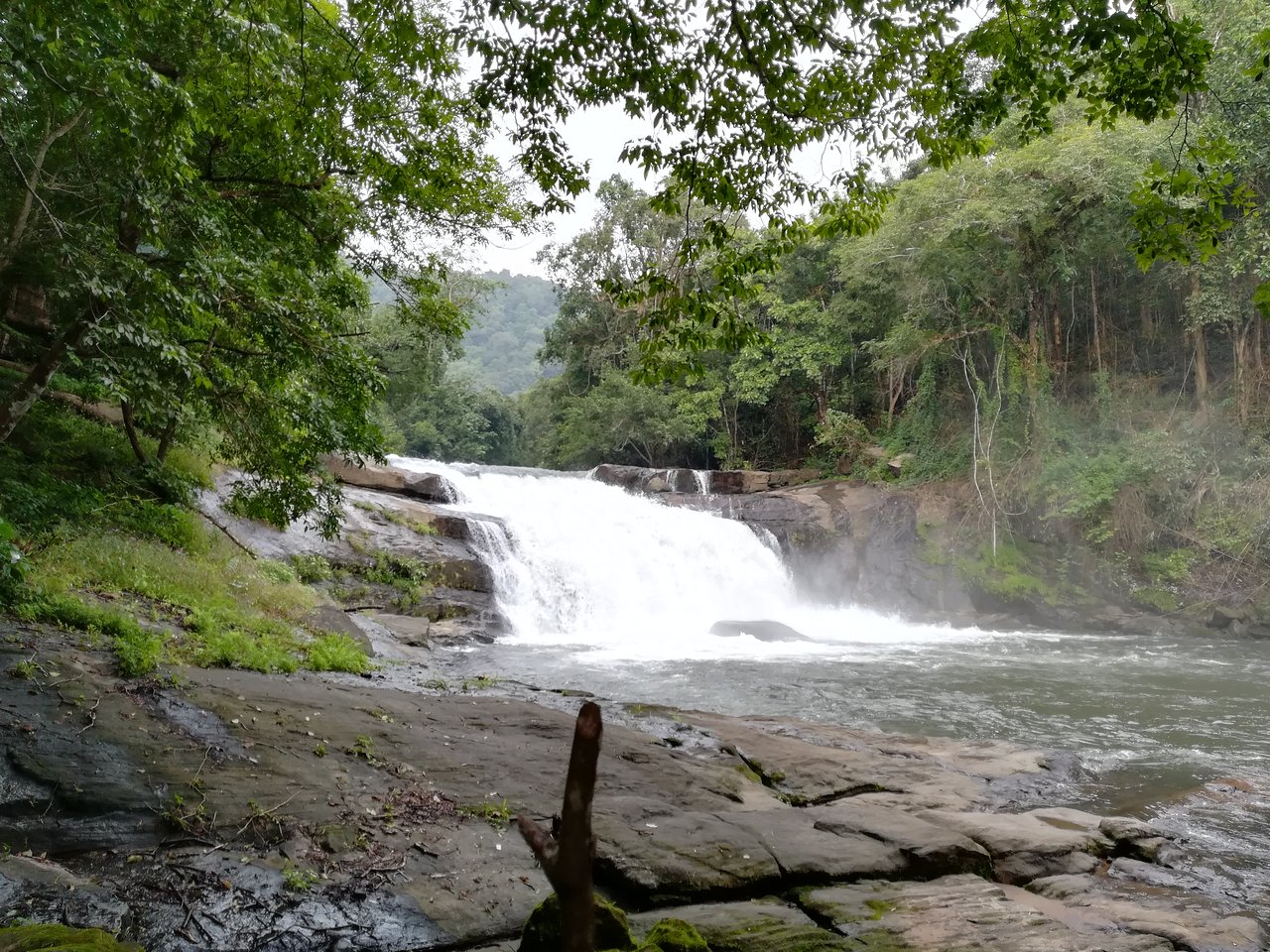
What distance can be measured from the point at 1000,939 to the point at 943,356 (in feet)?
74.0

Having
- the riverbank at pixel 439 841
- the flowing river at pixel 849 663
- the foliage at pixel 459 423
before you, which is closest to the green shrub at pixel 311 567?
the flowing river at pixel 849 663

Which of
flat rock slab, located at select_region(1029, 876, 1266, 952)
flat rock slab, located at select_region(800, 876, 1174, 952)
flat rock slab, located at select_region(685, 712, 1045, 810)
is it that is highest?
flat rock slab, located at select_region(800, 876, 1174, 952)

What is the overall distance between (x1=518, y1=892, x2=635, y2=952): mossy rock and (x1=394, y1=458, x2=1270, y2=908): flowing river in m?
4.47

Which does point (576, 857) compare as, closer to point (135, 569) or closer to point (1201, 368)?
point (135, 569)

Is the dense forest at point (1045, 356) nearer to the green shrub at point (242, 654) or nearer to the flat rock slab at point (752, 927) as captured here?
the green shrub at point (242, 654)

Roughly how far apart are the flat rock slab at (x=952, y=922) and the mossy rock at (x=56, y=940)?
2.80m

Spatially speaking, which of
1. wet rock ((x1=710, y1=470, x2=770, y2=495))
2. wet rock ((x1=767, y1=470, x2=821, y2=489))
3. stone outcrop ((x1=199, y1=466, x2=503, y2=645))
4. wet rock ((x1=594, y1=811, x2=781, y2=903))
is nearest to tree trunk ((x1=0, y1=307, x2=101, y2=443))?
wet rock ((x1=594, y1=811, x2=781, y2=903))

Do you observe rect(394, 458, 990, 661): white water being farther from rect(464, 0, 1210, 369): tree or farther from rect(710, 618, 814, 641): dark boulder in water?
rect(464, 0, 1210, 369): tree

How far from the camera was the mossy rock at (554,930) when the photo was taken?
254 centimetres

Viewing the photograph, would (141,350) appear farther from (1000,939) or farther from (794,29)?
(1000,939)

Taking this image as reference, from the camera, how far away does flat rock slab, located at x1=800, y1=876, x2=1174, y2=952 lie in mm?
3557

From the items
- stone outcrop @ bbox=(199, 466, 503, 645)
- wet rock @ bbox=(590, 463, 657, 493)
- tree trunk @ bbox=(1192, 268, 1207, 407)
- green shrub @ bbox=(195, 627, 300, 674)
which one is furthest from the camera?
wet rock @ bbox=(590, 463, 657, 493)

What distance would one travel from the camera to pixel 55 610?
5.96 m

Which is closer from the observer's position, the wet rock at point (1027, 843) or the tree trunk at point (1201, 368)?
the wet rock at point (1027, 843)
